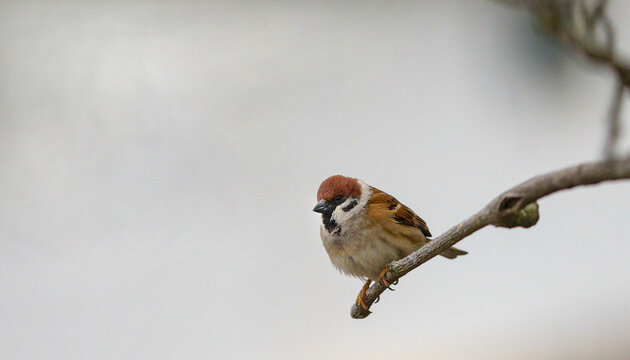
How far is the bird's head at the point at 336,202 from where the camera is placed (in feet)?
7.42

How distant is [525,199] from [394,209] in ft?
4.99

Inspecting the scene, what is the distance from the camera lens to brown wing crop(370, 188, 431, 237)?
7.71ft

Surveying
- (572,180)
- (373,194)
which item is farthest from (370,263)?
(572,180)

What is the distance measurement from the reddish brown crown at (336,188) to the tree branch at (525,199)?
3.33 ft

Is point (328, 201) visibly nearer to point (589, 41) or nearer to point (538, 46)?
point (538, 46)

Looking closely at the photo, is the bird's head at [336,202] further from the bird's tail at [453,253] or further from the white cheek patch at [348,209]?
the bird's tail at [453,253]

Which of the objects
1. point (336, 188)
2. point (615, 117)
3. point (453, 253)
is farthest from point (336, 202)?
point (615, 117)

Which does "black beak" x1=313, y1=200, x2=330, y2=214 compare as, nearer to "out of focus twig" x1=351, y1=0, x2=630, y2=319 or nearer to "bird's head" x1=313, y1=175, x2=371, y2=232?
"bird's head" x1=313, y1=175, x2=371, y2=232

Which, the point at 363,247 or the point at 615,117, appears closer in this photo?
the point at 615,117

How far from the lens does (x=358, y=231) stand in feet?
7.42

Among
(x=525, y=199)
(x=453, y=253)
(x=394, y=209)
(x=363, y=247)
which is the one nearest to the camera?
(x=525, y=199)

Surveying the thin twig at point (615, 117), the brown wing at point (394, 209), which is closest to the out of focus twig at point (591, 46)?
the thin twig at point (615, 117)

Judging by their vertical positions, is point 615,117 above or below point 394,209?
below

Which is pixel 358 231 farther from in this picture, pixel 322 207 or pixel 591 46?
pixel 591 46
